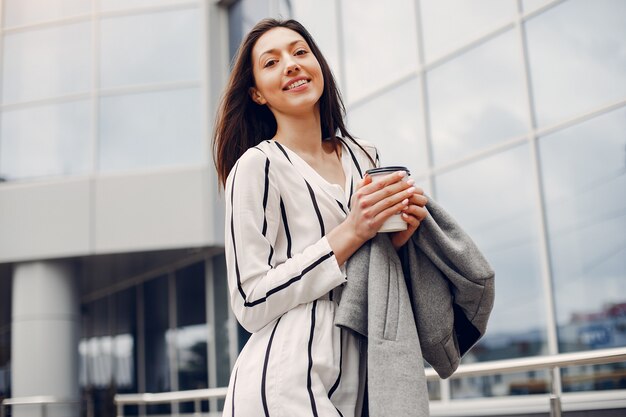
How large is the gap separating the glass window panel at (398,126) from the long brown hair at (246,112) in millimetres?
7200

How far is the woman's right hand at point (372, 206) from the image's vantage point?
6.53 ft

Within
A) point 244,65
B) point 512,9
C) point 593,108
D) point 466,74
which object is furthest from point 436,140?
point 244,65

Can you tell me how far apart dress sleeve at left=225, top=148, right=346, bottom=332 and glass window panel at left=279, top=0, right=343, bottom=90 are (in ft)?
29.4

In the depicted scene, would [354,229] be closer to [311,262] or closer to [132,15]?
[311,262]

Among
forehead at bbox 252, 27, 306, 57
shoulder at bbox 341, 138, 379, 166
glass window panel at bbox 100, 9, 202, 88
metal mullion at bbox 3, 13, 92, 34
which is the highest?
metal mullion at bbox 3, 13, 92, 34

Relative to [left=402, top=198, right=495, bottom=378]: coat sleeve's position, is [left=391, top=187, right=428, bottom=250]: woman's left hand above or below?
above

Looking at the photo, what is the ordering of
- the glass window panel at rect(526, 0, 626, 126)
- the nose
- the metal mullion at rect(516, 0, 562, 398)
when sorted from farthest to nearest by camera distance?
the metal mullion at rect(516, 0, 562, 398) → the glass window panel at rect(526, 0, 626, 126) → the nose

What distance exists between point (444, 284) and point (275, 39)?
805mm

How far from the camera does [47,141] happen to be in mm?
15180

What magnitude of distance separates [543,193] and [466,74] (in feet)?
5.53

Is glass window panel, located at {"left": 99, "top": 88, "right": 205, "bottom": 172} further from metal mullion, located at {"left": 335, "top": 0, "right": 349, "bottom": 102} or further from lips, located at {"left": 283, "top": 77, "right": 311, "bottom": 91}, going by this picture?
lips, located at {"left": 283, "top": 77, "right": 311, "bottom": 91}

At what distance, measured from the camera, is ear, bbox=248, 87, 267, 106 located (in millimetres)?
2371

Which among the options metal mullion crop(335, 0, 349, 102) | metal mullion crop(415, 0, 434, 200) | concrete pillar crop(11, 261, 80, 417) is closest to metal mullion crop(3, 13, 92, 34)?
concrete pillar crop(11, 261, 80, 417)

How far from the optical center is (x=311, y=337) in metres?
1.99
